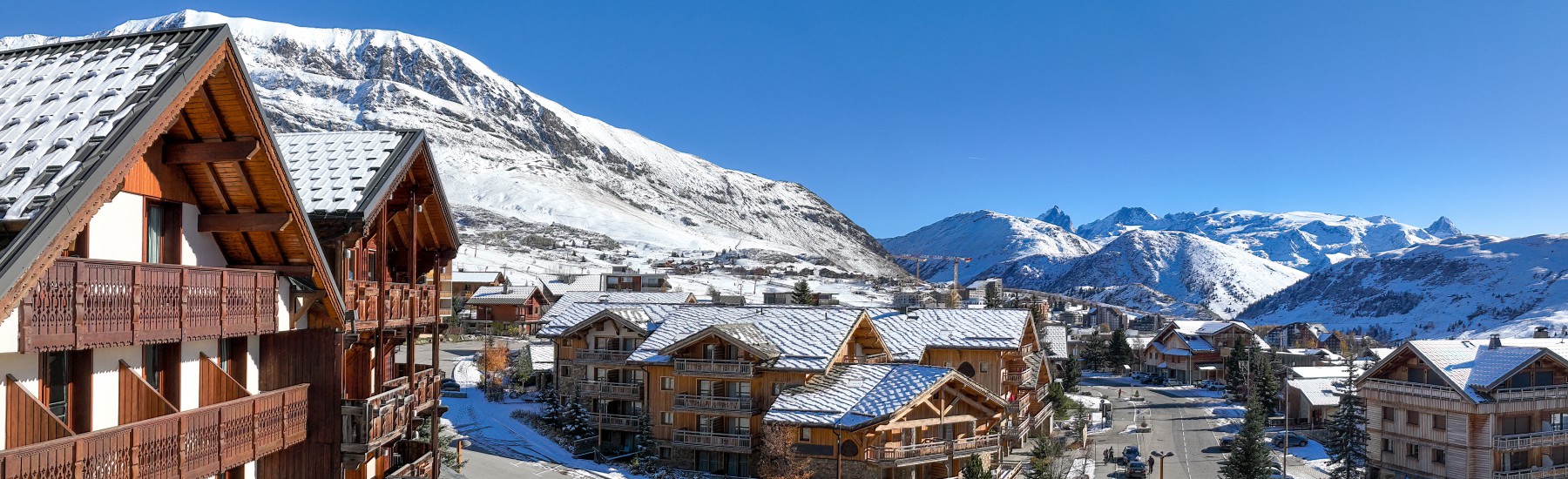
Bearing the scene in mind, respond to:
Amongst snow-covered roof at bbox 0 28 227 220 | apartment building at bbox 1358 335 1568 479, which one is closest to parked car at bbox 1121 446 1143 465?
apartment building at bbox 1358 335 1568 479

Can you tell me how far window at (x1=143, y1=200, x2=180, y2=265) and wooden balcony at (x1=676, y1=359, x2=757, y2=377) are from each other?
1390 inches

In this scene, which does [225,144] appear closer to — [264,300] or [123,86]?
[123,86]

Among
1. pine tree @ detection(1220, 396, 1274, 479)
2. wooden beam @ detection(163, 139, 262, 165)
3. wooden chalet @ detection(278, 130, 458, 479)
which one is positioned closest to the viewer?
wooden beam @ detection(163, 139, 262, 165)

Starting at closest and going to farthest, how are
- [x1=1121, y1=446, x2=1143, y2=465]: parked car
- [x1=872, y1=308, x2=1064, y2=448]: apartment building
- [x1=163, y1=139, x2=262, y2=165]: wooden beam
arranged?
[x1=163, y1=139, x2=262, y2=165]: wooden beam < [x1=1121, y1=446, x2=1143, y2=465]: parked car < [x1=872, y1=308, x2=1064, y2=448]: apartment building

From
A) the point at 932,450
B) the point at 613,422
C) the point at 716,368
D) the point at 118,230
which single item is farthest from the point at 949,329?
the point at 118,230

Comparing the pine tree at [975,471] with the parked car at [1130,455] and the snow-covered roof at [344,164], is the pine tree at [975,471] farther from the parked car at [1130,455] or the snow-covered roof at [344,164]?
the snow-covered roof at [344,164]

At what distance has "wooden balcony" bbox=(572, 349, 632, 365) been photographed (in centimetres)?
5372

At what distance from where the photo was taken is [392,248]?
19609 mm

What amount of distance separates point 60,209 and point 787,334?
4376 cm

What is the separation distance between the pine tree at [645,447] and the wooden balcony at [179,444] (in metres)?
33.9

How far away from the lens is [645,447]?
48.5m

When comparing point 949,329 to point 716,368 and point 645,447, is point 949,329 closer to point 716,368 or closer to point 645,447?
point 716,368

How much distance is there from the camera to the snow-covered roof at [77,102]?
7.93 m

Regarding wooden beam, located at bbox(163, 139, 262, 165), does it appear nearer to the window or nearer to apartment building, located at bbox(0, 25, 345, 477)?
apartment building, located at bbox(0, 25, 345, 477)
